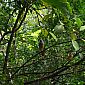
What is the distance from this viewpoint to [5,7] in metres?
1.76

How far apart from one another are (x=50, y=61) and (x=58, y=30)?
214 cm

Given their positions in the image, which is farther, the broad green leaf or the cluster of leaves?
the cluster of leaves

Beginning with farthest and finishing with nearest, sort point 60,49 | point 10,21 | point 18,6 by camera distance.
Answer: point 60,49, point 10,21, point 18,6

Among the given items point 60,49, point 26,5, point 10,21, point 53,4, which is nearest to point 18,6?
point 26,5

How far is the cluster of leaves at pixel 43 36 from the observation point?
0.87m

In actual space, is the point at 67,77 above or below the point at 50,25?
below

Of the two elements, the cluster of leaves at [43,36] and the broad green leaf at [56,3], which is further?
the cluster of leaves at [43,36]

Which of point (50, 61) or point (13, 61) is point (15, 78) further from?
point (50, 61)

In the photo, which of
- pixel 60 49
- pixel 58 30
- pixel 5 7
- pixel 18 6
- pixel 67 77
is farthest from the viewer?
pixel 67 77

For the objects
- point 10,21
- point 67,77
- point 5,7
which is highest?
point 5,7

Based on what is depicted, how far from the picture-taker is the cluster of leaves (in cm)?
87

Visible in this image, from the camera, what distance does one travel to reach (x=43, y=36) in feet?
4.38

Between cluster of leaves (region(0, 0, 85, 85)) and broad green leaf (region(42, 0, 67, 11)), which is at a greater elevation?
broad green leaf (region(42, 0, 67, 11))

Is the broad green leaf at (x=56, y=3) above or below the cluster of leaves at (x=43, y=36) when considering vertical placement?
above
